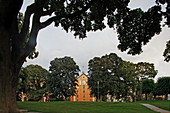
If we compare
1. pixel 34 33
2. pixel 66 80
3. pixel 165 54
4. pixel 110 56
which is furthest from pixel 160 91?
pixel 34 33

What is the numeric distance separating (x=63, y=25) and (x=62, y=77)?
109 ft

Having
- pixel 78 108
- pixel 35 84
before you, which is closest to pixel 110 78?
pixel 35 84

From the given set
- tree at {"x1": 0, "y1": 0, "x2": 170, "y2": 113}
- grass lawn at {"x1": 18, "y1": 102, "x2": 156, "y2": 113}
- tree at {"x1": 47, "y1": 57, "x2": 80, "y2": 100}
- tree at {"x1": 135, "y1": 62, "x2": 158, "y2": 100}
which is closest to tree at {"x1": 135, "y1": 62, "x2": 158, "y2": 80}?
tree at {"x1": 135, "y1": 62, "x2": 158, "y2": 100}

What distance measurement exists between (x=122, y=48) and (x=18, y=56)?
4.73 metres

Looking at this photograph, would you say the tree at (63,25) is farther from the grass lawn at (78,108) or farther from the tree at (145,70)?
the tree at (145,70)

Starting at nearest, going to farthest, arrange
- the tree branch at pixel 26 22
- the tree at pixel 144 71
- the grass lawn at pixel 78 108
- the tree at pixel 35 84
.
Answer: the tree branch at pixel 26 22 → the grass lawn at pixel 78 108 → the tree at pixel 35 84 → the tree at pixel 144 71

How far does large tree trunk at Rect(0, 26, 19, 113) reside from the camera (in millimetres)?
8141

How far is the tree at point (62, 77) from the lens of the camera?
42844 mm

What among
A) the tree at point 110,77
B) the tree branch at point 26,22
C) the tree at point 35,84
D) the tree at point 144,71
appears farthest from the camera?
the tree at point 144,71

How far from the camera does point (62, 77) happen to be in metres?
44.1

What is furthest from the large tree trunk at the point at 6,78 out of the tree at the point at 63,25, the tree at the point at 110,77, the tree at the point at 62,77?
the tree at the point at 62,77

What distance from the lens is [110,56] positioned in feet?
148

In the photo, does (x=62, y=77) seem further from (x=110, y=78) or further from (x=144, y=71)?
(x=144, y=71)

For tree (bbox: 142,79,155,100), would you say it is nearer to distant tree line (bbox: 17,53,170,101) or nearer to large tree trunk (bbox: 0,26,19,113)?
distant tree line (bbox: 17,53,170,101)
